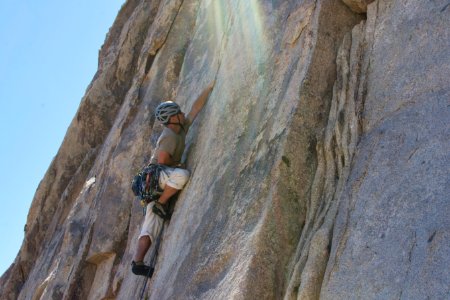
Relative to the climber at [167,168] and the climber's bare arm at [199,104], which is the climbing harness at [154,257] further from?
the climber's bare arm at [199,104]

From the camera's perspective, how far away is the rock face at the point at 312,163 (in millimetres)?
5285

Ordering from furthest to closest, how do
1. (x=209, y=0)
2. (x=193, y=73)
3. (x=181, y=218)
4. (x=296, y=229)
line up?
(x=209, y=0), (x=193, y=73), (x=181, y=218), (x=296, y=229)

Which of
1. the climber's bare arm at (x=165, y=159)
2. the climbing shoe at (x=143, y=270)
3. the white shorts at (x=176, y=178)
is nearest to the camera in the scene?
the climbing shoe at (x=143, y=270)

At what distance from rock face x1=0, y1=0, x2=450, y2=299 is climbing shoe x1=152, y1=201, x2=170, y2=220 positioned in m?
0.15

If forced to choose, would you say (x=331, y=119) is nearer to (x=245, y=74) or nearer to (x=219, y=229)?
(x=219, y=229)

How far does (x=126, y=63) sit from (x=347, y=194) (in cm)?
1078

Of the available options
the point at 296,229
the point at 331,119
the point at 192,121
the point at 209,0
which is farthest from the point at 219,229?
the point at 209,0

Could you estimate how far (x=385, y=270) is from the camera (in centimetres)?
509

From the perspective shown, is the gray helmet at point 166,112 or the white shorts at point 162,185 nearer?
the white shorts at point 162,185

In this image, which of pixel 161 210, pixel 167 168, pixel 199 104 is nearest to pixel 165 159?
pixel 167 168

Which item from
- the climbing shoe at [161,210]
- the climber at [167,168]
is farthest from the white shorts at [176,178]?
the climbing shoe at [161,210]

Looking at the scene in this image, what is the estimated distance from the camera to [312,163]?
267 inches

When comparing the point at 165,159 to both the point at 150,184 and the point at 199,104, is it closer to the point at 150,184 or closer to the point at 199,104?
the point at 150,184

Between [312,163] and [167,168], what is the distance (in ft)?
9.14
